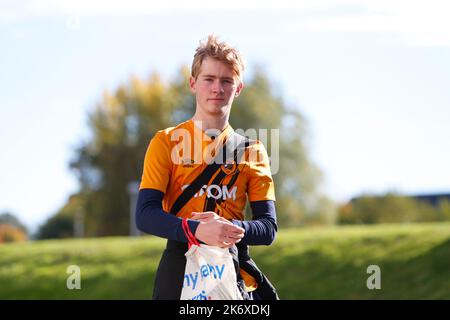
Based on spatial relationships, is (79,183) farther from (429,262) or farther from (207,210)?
(207,210)

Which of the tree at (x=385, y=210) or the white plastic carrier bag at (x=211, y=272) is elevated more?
the tree at (x=385, y=210)

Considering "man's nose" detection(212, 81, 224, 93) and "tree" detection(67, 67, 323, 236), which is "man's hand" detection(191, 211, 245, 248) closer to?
"man's nose" detection(212, 81, 224, 93)

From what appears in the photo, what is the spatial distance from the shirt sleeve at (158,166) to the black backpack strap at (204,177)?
9 cm

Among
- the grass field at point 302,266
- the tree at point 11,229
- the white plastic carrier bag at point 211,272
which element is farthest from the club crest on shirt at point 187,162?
the tree at point 11,229

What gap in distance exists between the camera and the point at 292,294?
17.0 metres

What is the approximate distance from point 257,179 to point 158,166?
470 millimetres

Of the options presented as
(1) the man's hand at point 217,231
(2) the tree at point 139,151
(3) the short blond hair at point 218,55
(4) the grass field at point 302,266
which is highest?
(2) the tree at point 139,151

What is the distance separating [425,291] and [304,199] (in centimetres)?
3320

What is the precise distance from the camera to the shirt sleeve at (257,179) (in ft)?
12.6

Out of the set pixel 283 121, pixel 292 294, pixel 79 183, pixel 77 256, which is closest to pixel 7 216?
pixel 79 183

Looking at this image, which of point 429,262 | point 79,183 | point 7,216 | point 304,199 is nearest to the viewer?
point 429,262

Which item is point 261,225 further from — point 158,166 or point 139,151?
point 139,151

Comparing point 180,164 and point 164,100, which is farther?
point 164,100

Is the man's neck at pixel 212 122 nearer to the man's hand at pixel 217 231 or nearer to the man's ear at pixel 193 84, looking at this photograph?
the man's ear at pixel 193 84
